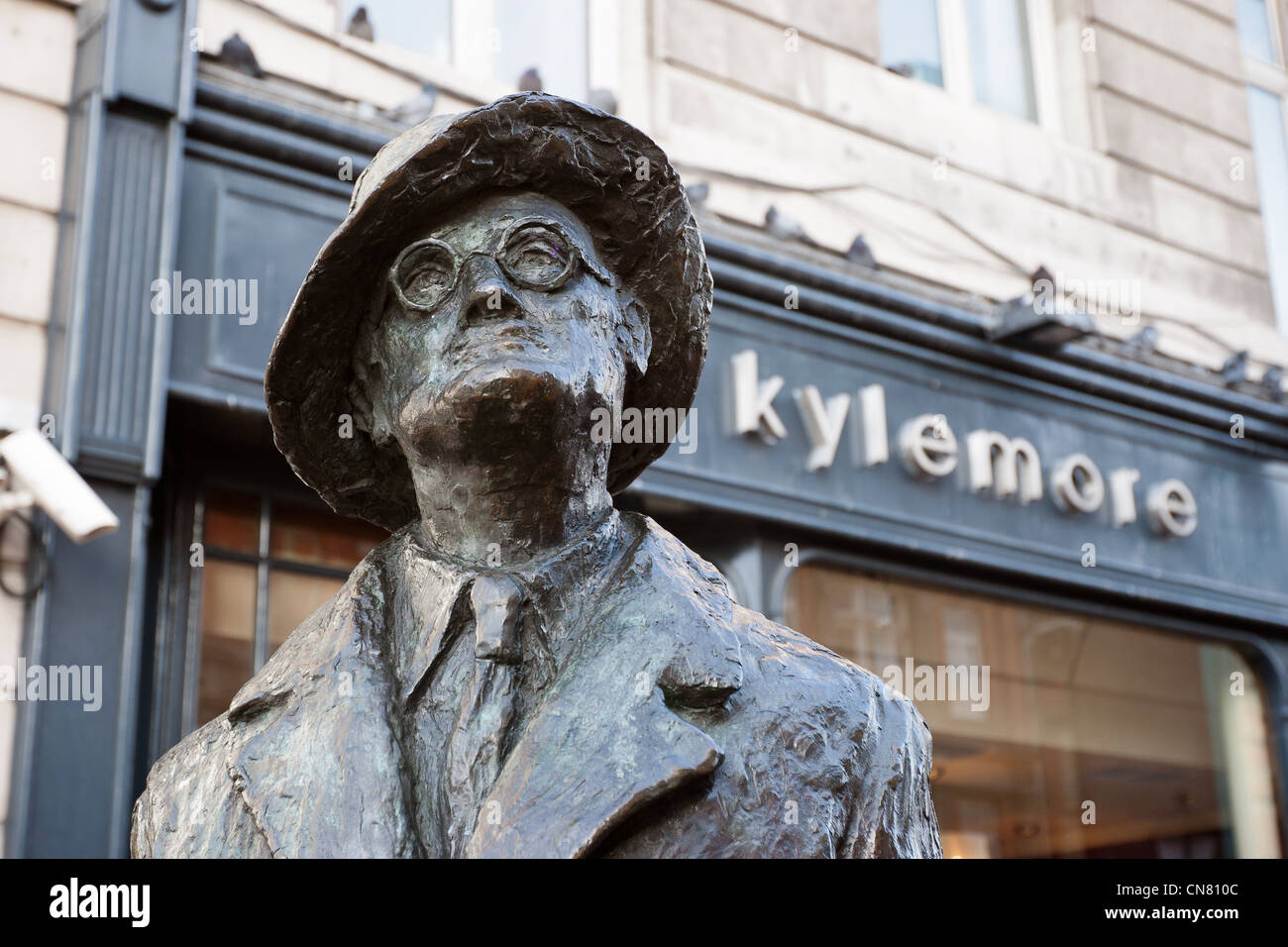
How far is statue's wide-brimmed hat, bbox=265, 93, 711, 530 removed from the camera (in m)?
2.78

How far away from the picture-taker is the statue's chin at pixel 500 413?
260 centimetres

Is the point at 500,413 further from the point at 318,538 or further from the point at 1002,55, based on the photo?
the point at 1002,55

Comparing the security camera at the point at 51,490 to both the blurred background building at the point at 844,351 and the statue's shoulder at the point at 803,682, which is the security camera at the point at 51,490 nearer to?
the blurred background building at the point at 844,351

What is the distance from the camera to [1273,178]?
12.6 metres

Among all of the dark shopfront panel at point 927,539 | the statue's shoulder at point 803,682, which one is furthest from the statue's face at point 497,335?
the dark shopfront panel at point 927,539

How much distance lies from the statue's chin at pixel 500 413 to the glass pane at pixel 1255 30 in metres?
11.5

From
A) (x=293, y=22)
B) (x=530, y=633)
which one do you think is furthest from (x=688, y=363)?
(x=293, y=22)

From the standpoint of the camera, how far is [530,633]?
2654 millimetres

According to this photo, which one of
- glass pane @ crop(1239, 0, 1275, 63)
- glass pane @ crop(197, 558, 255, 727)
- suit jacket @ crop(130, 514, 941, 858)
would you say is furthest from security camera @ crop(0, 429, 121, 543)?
glass pane @ crop(1239, 0, 1275, 63)

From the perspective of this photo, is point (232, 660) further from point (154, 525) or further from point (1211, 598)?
point (1211, 598)
